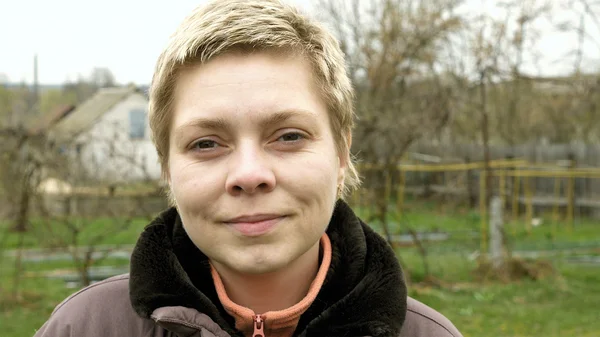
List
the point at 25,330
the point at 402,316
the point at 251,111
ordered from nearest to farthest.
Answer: the point at 251,111 < the point at 402,316 < the point at 25,330

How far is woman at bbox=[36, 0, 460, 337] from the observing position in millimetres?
1589

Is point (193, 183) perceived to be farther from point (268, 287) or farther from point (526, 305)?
point (526, 305)

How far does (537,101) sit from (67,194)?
18.5 m

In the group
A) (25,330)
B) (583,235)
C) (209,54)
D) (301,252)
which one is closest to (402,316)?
(301,252)

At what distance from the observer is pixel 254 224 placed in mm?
1576

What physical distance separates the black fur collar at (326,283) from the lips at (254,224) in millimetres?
211

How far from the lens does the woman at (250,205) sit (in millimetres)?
1589

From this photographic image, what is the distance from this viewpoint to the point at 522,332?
7828mm

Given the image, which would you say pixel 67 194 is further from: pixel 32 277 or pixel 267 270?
pixel 267 270

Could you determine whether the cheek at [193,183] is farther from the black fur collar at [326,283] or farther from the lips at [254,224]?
the black fur collar at [326,283]

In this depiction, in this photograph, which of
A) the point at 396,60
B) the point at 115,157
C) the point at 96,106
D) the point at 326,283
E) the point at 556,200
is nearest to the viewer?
the point at 326,283

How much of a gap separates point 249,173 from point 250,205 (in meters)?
0.07

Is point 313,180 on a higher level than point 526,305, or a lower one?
higher

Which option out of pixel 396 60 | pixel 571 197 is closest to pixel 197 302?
pixel 396 60
